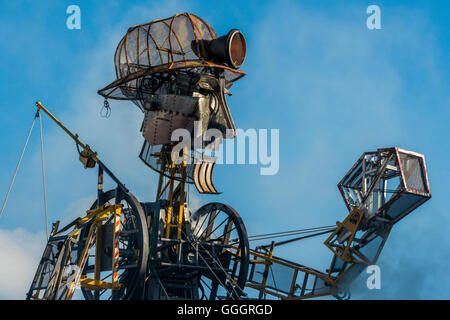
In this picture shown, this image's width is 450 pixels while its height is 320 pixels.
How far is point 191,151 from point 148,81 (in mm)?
4785

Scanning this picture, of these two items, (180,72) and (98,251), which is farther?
(180,72)

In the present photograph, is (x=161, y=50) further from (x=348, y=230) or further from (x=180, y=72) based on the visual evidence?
(x=348, y=230)

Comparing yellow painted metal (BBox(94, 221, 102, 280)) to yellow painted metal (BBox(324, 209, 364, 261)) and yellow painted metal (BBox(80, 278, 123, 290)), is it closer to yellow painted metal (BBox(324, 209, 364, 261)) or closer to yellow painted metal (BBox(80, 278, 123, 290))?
yellow painted metal (BBox(80, 278, 123, 290))

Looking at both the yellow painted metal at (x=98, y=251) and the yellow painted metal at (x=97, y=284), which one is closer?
the yellow painted metal at (x=97, y=284)

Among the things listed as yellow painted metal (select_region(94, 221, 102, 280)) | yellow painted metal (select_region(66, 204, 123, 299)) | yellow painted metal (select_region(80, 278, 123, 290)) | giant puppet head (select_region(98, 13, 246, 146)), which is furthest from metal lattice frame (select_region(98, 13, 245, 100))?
yellow painted metal (select_region(80, 278, 123, 290))

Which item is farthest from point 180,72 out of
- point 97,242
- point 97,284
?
point 97,284

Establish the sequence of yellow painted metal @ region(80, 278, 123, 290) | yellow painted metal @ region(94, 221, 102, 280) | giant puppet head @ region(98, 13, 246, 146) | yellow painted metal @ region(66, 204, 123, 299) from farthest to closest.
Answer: giant puppet head @ region(98, 13, 246, 146)
yellow painted metal @ region(94, 221, 102, 280)
yellow painted metal @ region(66, 204, 123, 299)
yellow painted metal @ region(80, 278, 123, 290)

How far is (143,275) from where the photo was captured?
1244 inches

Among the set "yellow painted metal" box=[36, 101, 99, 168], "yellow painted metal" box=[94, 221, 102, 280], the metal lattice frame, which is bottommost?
"yellow painted metal" box=[94, 221, 102, 280]

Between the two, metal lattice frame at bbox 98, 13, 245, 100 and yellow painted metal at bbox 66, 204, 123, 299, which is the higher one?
metal lattice frame at bbox 98, 13, 245, 100

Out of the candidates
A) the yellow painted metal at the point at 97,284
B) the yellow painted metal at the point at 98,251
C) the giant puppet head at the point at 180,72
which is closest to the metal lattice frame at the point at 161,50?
the giant puppet head at the point at 180,72

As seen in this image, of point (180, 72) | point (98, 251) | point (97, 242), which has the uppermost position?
point (180, 72)

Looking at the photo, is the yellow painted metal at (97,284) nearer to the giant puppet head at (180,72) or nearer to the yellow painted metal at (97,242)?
the yellow painted metal at (97,242)
